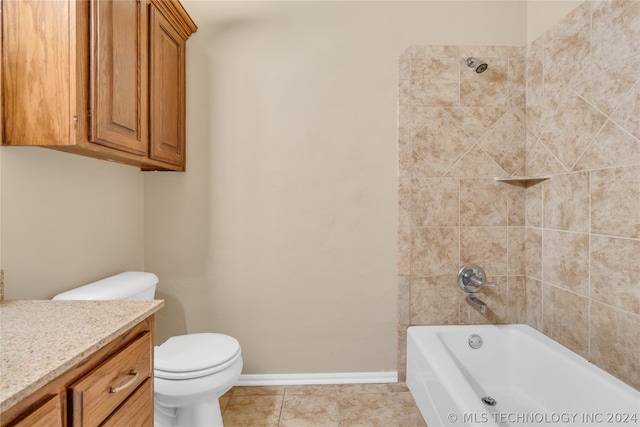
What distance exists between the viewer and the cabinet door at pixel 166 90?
1648 millimetres

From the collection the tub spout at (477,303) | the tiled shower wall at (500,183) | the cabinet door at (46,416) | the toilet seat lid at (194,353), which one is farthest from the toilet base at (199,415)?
the tub spout at (477,303)

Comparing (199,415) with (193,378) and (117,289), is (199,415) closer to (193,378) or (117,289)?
(193,378)

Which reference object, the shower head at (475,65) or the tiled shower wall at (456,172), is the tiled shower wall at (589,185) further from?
the shower head at (475,65)

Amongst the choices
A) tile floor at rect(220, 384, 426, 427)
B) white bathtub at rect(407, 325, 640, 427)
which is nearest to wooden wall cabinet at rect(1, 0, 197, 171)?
tile floor at rect(220, 384, 426, 427)

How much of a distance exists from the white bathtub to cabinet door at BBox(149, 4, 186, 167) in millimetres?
1701

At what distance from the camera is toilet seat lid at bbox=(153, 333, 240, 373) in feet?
4.67

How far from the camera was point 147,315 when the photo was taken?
1046mm

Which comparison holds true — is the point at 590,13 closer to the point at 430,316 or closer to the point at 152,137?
the point at 430,316

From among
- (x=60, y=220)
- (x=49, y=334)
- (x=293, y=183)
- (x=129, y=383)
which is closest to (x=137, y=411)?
(x=129, y=383)

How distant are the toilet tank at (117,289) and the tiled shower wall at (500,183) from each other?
4.80 ft

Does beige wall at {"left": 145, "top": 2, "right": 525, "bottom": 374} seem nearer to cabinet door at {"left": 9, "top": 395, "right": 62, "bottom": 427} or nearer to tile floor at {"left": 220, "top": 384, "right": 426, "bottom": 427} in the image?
tile floor at {"left": 220, "top": 384, "right": 426, "bottom": 427}

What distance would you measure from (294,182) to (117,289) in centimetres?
109

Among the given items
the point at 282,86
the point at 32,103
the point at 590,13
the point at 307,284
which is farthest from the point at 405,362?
the point at 32,103

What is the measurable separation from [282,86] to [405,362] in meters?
1.89
